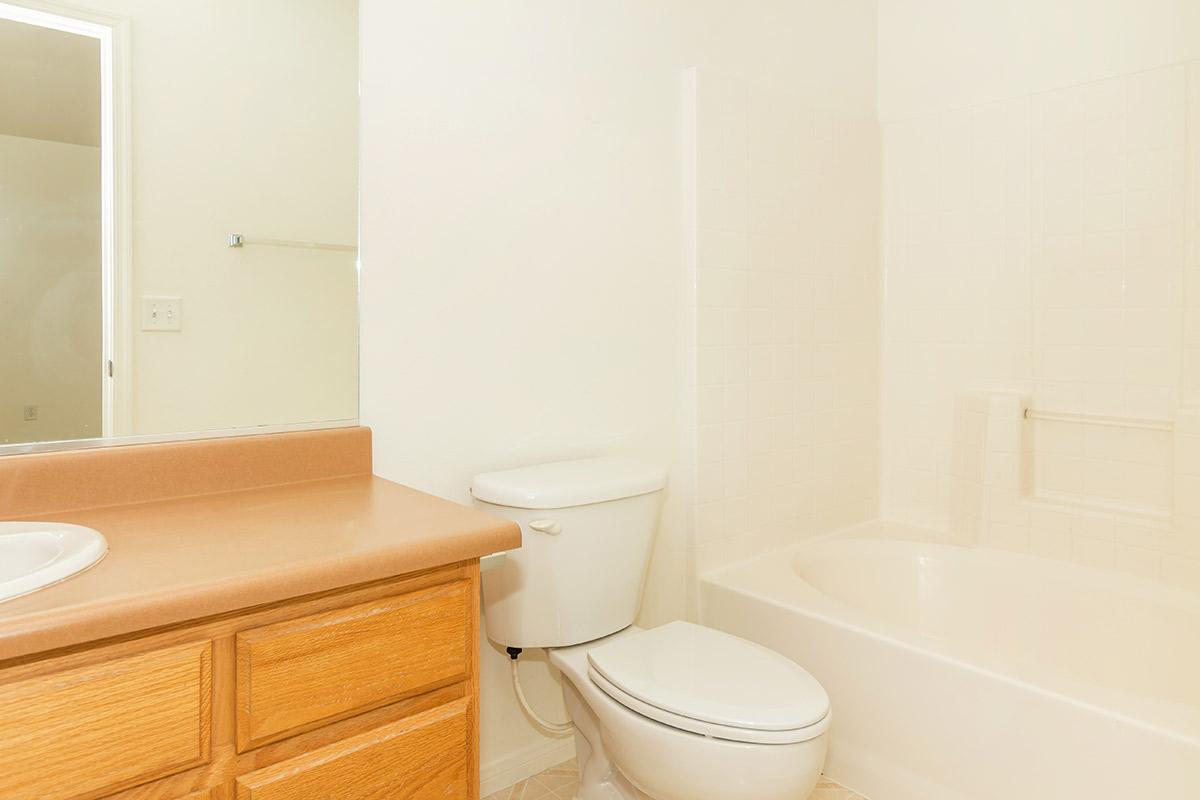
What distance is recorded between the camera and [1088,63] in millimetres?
2219

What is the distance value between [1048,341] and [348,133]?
2.06 metres

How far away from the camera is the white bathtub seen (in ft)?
4.61

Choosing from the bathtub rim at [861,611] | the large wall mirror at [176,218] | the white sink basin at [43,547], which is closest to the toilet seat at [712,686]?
the bathtub rim at [861,611]

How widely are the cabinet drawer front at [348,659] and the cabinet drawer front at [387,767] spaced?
0.13 ft

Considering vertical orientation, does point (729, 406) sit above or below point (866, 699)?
above

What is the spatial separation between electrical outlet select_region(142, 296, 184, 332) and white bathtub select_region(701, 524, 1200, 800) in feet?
4.72

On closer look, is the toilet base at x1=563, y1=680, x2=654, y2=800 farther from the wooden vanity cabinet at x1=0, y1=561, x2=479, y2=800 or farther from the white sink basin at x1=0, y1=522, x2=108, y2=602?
the white sink basin at x1=0, y1=522, x2=108, y2=602

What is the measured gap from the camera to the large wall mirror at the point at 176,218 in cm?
120

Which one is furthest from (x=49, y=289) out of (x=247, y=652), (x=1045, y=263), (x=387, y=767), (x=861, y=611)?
(x=1045, y=263)

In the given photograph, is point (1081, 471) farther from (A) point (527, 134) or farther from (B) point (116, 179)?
(B) point (116, 179)

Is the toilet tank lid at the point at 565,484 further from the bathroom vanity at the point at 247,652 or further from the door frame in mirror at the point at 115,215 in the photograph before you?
the door frame in mirror at the point at 115,215

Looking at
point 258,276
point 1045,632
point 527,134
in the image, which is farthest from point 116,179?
point 1045,632

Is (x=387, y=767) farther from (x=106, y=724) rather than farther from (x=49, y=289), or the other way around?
(x=49, y=289)

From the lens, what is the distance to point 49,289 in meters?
1.22
